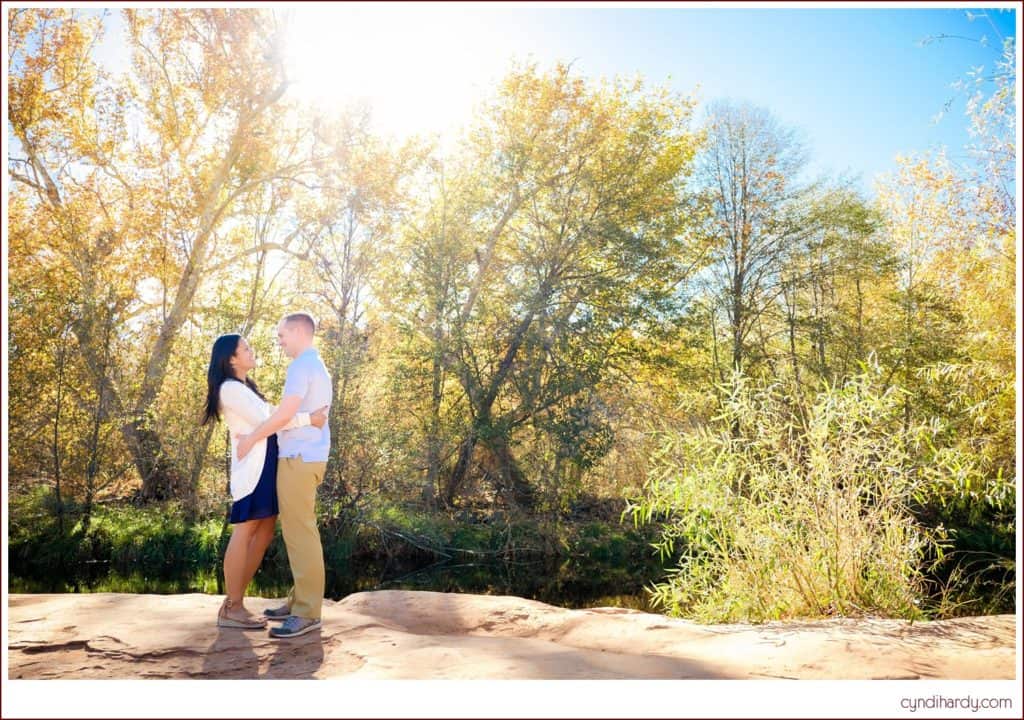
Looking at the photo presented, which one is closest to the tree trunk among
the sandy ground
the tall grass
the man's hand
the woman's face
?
the tall grass

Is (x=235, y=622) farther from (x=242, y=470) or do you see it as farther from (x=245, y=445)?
(x=245, y=445)

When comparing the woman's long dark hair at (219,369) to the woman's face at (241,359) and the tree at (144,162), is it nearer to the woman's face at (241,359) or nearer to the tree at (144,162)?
the woman's face at (241,359)

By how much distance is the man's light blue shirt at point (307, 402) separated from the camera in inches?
147

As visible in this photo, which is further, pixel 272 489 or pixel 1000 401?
pixel 1000 401

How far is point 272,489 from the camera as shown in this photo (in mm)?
3855

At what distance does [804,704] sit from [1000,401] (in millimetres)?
9949

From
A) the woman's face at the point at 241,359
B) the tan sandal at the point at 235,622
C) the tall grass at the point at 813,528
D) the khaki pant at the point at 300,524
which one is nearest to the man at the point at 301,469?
the khaki pant at the point at 300,524

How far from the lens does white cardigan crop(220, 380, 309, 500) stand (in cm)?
379

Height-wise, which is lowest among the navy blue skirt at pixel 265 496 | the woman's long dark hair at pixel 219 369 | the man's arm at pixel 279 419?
the navy blue skirt at pixel 265 496

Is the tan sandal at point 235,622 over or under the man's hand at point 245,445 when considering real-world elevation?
under

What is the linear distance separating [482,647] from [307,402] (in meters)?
1.45

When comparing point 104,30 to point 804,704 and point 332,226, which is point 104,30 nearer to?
point 332,226

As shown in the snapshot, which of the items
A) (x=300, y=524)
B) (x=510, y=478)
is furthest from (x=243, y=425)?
(x=510, y=478)

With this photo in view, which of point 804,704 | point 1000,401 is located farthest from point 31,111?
point 1000,401
